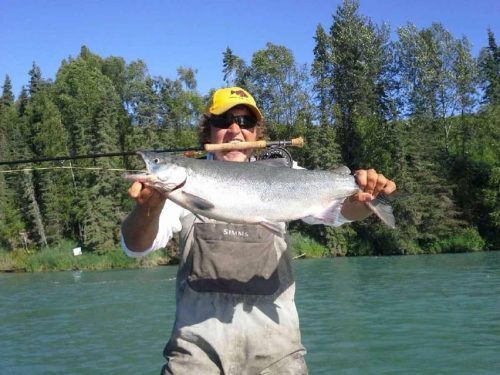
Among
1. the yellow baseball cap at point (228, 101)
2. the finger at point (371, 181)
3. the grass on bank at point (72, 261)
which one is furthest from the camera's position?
the grass on bank at point (72, 261)

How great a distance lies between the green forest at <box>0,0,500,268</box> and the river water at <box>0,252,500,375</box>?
15944 millimetres

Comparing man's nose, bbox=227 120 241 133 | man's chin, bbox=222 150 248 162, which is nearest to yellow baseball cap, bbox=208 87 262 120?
man's nose, bbox=227 120 241 133

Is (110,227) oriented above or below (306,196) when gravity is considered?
below

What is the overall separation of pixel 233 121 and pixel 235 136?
104 millimetres

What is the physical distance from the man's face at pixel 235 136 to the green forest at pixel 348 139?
106 ft

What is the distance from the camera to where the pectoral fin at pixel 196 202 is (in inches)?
130

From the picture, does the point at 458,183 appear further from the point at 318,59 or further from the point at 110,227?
the point at 110,227

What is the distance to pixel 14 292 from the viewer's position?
22.9 m

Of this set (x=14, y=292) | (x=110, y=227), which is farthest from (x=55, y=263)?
(x=14, y=292)

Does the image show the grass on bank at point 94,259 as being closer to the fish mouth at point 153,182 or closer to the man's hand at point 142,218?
the man's hand at point 142,218

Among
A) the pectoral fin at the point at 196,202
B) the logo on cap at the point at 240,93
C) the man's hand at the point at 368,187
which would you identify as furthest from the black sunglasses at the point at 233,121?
the pectoral fin at the point at 196,202

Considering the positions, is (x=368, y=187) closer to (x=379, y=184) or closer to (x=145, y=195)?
(x=379, y=184)

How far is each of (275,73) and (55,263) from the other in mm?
22168

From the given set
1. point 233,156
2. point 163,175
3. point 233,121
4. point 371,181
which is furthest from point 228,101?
point 371,181
